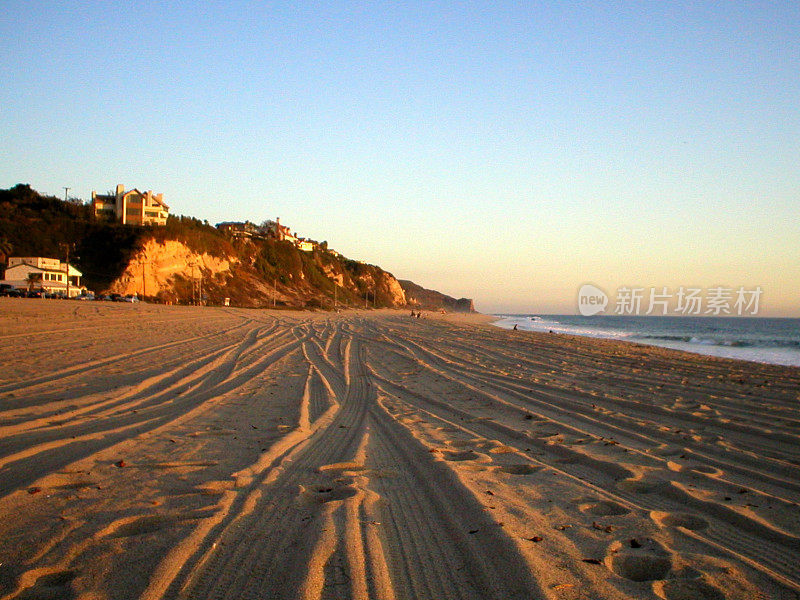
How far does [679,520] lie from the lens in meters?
3.34

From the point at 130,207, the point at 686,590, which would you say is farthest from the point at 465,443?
the point at 130,207

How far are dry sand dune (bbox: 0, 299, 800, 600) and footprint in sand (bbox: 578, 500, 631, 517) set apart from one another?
2 cm

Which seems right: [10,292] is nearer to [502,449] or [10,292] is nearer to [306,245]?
[502,449]

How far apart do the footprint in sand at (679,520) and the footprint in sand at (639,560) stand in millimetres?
392

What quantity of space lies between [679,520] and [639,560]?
822mm

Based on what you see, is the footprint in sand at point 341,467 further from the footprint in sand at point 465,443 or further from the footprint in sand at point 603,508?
the footprint in sand at point 603,508

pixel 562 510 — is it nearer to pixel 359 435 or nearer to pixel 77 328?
pixel 359 435

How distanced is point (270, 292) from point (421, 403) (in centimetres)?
6494

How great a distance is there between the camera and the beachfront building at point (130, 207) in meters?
65.9

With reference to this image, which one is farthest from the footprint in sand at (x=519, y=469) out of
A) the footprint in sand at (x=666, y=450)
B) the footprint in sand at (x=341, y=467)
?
the footprint in sand at (x=666, y=450)

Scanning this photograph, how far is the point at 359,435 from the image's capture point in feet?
17.8

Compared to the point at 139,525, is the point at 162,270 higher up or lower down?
higher up

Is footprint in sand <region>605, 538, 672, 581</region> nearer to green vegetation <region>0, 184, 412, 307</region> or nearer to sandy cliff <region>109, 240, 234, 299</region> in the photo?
sandy cliff <region>109, 240, 234, 299</region>

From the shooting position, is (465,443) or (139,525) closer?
(139,525)
